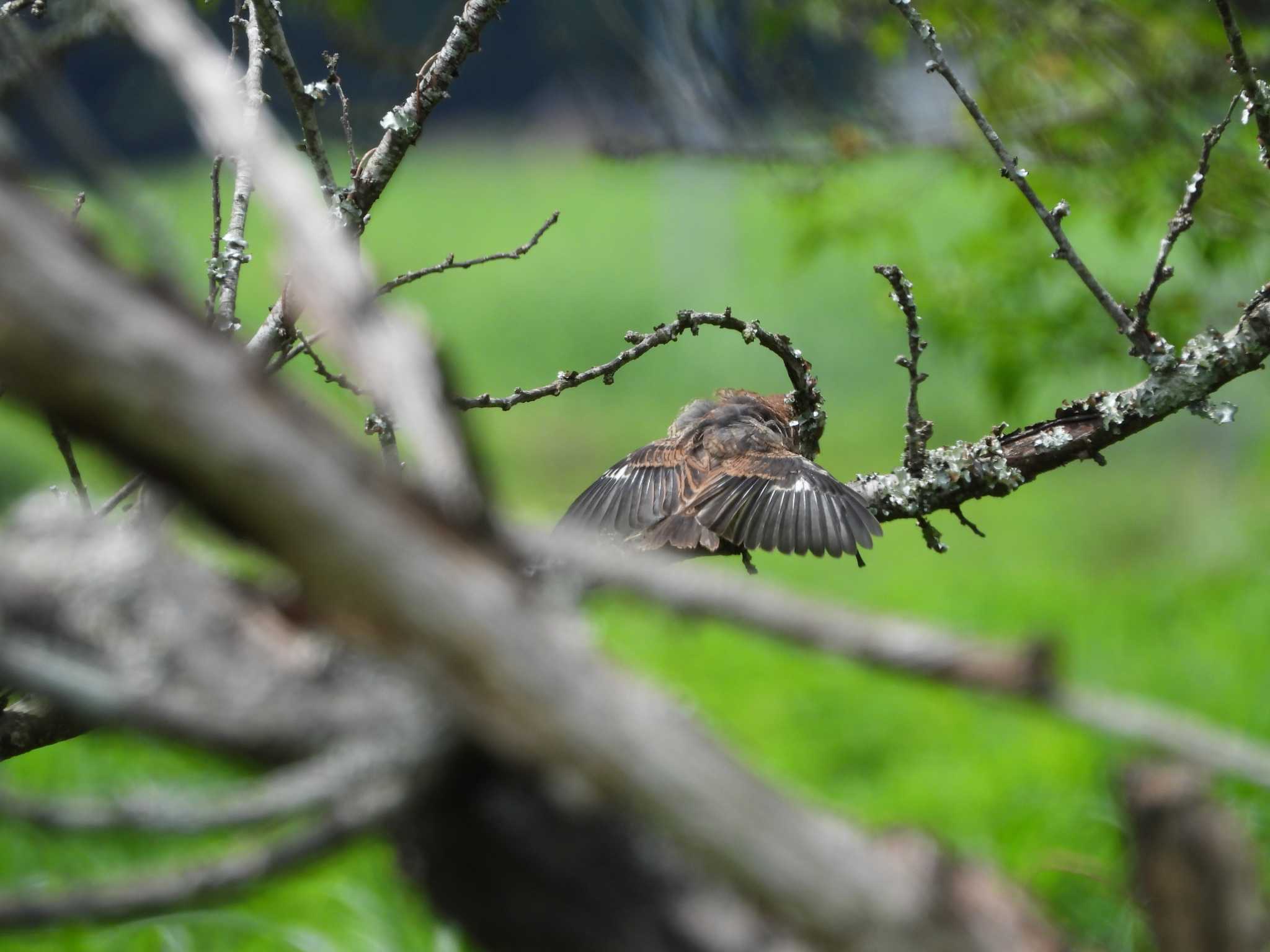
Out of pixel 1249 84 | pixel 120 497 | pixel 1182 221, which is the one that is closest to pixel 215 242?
pixel 120 497

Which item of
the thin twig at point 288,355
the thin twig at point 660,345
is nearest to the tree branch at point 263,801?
the thin twig at point 288,355

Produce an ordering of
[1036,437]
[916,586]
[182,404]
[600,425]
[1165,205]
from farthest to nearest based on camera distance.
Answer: [600,425] < [916,586] < [1165,205] < [1036,437] < [182,404]

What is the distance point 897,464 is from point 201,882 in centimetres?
728

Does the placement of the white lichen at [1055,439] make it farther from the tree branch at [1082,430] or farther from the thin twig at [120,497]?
the thin twig at [120,497]

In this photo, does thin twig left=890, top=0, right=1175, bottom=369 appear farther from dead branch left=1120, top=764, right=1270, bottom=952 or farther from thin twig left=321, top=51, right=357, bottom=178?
dead branch left=1120, top=764, right=1270, bottom=952

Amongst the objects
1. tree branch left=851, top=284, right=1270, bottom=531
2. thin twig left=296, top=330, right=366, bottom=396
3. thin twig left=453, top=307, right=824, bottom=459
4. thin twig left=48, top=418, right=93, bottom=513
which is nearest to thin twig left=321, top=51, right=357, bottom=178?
thin twig left=296, top=330, right=366, bottom=396

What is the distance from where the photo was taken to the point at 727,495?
354 centimetres

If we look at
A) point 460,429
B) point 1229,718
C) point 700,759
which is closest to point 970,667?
point 700,759

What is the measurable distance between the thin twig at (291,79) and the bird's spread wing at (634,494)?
5.32 feet

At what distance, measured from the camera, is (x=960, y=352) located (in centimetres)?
432

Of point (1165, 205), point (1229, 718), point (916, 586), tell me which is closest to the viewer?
point (1165, 205)

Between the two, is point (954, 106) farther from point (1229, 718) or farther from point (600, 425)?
point (600, 425)

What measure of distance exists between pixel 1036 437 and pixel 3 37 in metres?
1.82

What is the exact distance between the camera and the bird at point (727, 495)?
127 inches
